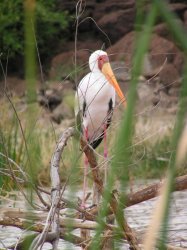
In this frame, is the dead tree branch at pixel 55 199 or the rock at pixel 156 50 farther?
the rock at pixel 156 50

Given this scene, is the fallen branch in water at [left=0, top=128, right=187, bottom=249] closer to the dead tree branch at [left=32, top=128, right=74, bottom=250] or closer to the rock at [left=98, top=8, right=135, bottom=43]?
the dead tree branch at [left=32, top=128, right=74, bottom=250]

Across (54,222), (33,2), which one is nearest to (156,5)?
(33,2)

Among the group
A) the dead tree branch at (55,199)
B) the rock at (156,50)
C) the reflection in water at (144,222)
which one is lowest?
the dead tree branch at (55,199)

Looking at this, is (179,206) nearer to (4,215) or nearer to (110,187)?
(4,215)

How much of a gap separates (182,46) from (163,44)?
15.0 metres

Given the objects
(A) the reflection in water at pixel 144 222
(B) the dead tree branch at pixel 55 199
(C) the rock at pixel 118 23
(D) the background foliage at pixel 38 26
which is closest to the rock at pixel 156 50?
(D) the background foliage at pixel 38 26

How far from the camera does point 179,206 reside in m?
6.54

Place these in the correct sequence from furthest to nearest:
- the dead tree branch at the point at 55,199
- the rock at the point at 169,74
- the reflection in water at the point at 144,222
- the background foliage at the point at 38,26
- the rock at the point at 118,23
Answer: the rock at the point at 118,23 < the background foliage at the point at 38,26 < the rock at the point at 169,74 < the reflection in water at the point at 144,222 < the dead tree branch at the point at 55,199

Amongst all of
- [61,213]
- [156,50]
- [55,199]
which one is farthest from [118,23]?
[55,199]

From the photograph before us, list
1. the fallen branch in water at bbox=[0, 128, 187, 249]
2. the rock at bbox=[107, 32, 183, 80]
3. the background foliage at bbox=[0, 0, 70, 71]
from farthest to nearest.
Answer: the background foliage at bbox=[0, 0, 70, 71] → the rock at bbox=[107, 32, 183, 80] → the fallen branch in water at bbox=[0, 128, 187, 249]

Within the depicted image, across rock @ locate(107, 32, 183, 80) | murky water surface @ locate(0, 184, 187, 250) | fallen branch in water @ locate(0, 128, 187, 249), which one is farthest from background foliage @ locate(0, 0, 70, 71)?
fallen branch in water @ locate(0, 128, 187, 249)

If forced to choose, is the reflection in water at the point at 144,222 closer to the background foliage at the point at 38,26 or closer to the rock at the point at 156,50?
the rock at the point at 156,50

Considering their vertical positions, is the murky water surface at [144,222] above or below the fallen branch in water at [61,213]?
above

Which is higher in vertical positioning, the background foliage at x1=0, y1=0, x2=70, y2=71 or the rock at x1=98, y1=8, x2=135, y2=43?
the rock at x1=98, y1=8, x2=135, y2=43
